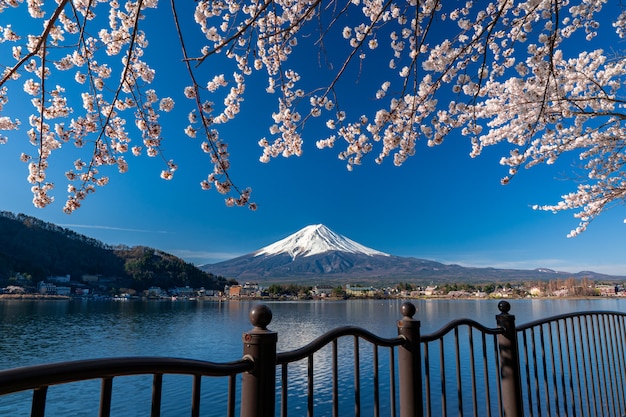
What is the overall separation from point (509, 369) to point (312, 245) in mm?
148336

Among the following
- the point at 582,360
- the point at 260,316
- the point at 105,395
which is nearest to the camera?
the point at 105,395

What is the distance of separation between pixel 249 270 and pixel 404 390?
5043 inches

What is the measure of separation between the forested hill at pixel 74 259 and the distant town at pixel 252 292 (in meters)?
1.26

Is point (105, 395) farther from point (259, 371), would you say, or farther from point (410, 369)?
point (410, 369)

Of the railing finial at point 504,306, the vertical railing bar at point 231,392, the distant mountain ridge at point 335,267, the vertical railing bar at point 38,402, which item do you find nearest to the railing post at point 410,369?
the railing finial at point 504,306

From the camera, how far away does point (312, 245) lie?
150 metres

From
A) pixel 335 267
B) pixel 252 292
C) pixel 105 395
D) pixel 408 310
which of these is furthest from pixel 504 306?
pixel 335 267

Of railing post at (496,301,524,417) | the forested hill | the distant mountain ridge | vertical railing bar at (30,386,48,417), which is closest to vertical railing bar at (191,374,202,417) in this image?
vertical railing bar at (30,386,48,417)

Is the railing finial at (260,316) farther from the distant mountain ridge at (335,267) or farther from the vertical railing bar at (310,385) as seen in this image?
the distant mountain ridge at (335,267)

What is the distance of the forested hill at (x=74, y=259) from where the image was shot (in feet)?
181

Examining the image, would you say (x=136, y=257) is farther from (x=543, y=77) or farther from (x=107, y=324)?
(x=543, y=77)

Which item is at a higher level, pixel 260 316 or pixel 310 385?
pixel 260 316

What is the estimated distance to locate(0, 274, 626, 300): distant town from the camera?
56125mm

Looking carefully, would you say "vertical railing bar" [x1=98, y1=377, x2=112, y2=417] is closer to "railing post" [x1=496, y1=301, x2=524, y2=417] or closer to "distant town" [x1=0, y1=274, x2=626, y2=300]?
"railing post" [x1=496, y1=301, x2=524, y2=417]
